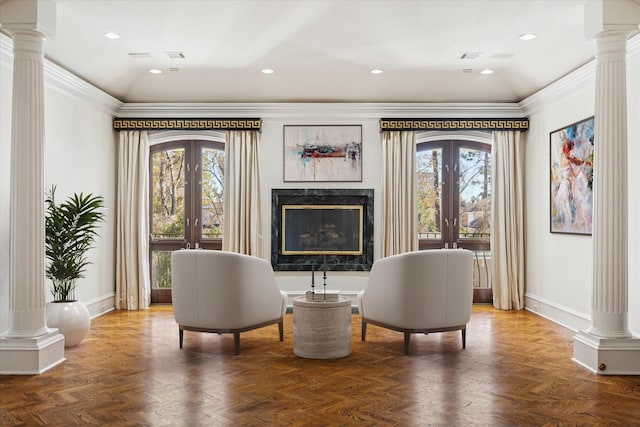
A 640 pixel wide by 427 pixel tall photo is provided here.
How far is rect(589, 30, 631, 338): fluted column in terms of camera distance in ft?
13.6

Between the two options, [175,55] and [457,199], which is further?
[457,199]

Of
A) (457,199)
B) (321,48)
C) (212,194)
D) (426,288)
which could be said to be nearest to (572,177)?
(457,199)

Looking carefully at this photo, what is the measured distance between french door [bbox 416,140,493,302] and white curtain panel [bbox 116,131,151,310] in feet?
12.6

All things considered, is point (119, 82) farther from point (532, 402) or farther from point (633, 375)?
point (633, 375)

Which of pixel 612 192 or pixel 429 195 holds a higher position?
pixel 429 195

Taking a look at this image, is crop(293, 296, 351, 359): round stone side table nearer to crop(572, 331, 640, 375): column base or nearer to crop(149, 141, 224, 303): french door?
crop(572, 331, 640, 375): column base

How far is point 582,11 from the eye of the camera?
15.6 feet

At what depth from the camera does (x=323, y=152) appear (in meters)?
7.55

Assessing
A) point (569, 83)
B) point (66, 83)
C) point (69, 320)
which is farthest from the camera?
point (569, 83)

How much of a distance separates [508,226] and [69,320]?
5.43 m

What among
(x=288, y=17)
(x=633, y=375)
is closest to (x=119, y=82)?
(x=288, y=17)

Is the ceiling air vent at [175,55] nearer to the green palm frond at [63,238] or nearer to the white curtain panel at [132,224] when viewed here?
the white curtain panel at [132,224]

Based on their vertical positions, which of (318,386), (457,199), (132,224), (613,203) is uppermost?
(457,199)

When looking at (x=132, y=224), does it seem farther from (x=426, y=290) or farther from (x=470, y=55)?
(x=470, y=55)
